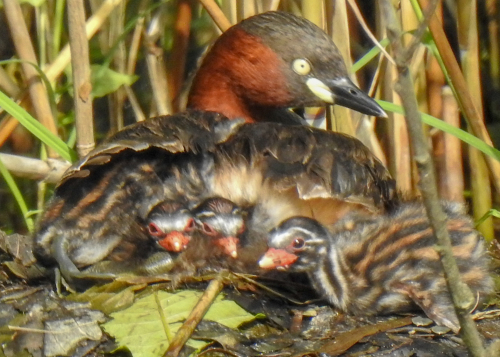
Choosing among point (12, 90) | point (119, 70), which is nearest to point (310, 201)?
point (119, 70)

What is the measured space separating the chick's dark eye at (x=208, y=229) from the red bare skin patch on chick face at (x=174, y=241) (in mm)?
67

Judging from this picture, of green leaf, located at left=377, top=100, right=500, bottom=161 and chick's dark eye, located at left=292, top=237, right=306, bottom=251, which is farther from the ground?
green leaf, located at left=377, top=100, right=500, bottom=161

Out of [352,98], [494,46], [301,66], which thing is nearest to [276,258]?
[352,98]

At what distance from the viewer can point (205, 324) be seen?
2604mm

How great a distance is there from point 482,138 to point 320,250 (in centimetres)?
97

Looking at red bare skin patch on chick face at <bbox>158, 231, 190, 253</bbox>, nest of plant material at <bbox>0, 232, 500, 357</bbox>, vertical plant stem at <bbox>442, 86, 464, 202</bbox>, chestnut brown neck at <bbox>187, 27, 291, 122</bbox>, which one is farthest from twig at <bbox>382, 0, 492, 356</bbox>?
vertical plant stem at <bbox>442, 86, 464, 202</bbox>

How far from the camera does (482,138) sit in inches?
130

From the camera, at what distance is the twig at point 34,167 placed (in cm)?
338

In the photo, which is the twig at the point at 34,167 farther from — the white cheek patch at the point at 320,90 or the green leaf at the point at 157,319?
the white cheek patch at the point at 320,90

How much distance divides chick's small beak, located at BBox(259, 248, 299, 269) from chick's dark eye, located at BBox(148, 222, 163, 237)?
0.34 m

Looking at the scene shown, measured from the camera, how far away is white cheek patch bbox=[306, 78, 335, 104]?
330cm

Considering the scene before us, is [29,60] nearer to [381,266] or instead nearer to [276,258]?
[276,258]

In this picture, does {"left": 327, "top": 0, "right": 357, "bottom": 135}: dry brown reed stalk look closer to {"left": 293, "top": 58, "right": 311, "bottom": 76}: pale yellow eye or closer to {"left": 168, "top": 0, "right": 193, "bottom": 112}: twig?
{"left": 293, "top": 58, "right": 311, "bottom": 76}: pale yellow eye

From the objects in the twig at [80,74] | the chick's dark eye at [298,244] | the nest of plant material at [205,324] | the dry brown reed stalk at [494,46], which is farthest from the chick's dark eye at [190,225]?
the dry brown reed stalk at [494,46]
